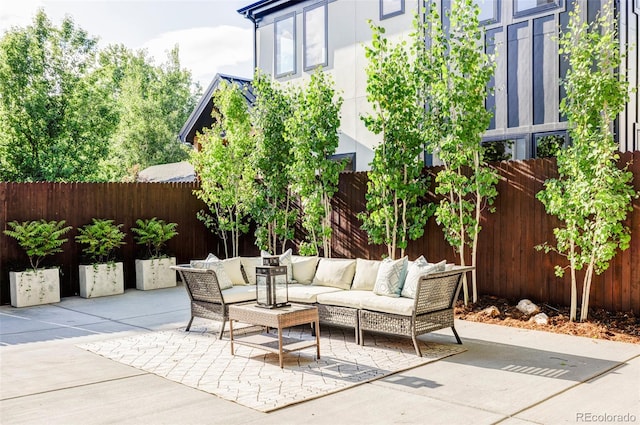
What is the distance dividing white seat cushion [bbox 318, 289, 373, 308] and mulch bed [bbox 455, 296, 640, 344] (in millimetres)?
1837

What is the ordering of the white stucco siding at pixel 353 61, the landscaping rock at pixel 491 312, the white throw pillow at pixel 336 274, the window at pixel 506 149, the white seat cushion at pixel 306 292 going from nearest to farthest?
1. the white seat cushion at pixel 306 292
2. the white throw pillow at pixel 336 274
3. the landscaping rock at pixel 491 312
4. the window at pixel 506 149
5. the white stucco siding at pixel 353 61

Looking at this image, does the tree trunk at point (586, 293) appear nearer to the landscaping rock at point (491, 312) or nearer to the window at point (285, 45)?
the landscaping rock at point (491, 312)

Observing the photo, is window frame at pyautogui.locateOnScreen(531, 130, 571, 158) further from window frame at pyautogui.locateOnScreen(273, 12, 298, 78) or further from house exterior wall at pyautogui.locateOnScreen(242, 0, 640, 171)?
window frame at pyautogui.locateOnScreen(273, 12, 298, 78)

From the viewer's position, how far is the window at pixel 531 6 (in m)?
9.94

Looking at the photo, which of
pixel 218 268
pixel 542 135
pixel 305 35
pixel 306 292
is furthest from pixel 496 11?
pixel 218 268

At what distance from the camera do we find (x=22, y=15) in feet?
65.7

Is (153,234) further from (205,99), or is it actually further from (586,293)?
(586,293)

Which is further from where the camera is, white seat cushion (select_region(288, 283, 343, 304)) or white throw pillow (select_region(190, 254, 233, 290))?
white throw pillow (select_region(190, 254, 233, 290))

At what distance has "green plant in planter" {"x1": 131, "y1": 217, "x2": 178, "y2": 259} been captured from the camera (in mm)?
10961

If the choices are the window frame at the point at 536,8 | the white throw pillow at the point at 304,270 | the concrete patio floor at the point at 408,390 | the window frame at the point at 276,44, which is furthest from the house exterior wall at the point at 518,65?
the concrete patio floor at the point at 408,390

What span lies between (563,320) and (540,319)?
265mm

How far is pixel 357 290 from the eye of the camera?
23.4 ft

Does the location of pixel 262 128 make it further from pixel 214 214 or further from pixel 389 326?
pixel 389 326

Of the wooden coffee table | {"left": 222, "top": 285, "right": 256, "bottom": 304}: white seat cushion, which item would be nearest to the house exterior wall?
{"left": 222, "top": 285, "right": 256, "bottom": 304}: white seat cushion
